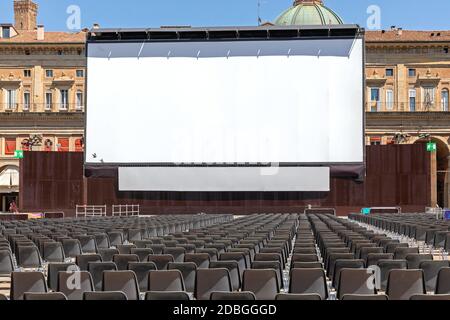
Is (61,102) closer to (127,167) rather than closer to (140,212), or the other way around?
(140,212)

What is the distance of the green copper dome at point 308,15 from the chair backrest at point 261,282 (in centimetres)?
7929

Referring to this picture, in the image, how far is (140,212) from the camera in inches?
2135

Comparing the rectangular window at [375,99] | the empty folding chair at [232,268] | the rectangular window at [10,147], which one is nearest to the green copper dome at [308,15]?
the rectangular window at [375,99]

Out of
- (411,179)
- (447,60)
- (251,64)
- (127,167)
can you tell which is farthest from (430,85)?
(127,167)

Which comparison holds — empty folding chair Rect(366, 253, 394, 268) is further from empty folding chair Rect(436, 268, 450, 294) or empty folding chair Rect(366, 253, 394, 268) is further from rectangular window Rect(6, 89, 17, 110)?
rectangular window Rect(6, 89, 17, 110)

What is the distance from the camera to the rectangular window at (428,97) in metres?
76.8

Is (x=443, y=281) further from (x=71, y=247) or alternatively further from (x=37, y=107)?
(x=37, y=107)

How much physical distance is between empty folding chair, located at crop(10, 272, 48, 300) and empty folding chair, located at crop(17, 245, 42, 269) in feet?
17.9

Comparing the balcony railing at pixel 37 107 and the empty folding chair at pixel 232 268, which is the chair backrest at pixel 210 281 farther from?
the balcony railing at pixel 37 107

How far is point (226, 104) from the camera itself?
47.3 metres

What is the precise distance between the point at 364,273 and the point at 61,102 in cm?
7332

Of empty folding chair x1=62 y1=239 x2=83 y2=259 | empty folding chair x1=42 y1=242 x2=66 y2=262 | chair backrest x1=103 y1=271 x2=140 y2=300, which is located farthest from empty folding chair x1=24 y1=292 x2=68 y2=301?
empty folding chair x1=62 y1=239 x2=83 y2=259

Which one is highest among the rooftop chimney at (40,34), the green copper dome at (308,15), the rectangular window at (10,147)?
the green copper dome at (308,15)

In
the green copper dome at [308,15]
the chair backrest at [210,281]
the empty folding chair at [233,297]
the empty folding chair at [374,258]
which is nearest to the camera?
the empty folding chair at [233,297]
